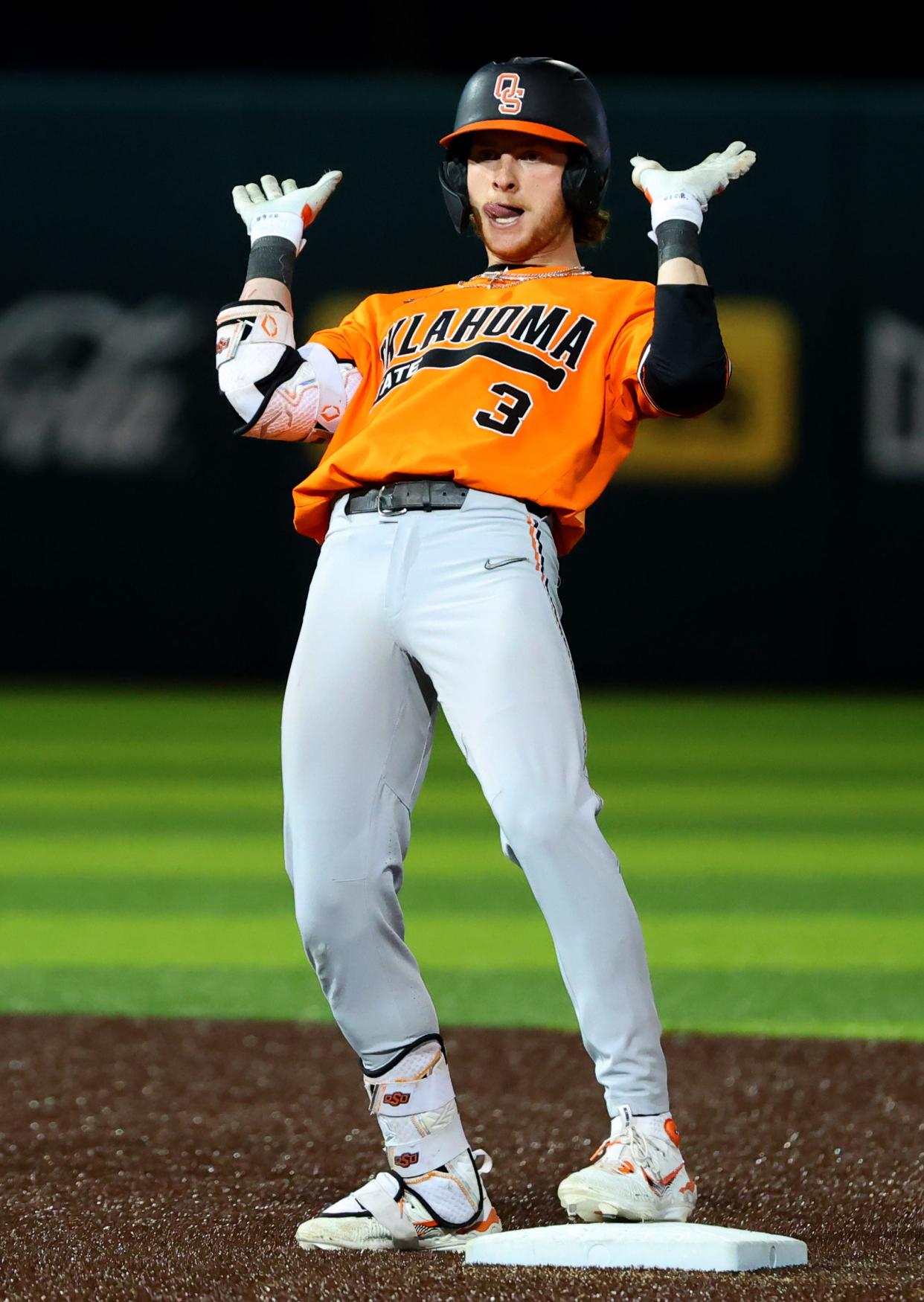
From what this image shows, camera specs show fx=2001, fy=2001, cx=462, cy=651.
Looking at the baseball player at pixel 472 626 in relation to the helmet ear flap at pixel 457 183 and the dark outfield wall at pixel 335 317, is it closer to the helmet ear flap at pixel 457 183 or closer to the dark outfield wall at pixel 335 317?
the helmet ear flap at pixel 457 183

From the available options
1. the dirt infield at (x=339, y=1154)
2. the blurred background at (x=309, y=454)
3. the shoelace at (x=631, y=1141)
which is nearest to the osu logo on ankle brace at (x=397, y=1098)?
the dirt infield at (x=339, y=1154)

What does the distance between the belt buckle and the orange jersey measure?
19 millimetres

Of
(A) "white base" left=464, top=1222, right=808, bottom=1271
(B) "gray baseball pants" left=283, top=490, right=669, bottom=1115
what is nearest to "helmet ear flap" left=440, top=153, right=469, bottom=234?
(B) "gray baseball pants" left=283, top=490, right=669, bottom=1115

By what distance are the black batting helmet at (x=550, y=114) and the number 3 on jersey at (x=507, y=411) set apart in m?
0.46

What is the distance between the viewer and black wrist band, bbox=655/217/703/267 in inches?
132

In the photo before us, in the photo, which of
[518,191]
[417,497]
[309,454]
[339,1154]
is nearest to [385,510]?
[417,497]

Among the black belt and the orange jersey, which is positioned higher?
the orange jersey

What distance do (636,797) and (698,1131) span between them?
5578 millimetres

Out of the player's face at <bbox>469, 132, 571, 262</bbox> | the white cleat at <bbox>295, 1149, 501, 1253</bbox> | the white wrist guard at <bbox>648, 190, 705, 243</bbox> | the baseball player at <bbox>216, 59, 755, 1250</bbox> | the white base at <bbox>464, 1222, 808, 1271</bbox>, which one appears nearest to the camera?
the white base at <bbox>464, 1222, 808, 1271</bbox>

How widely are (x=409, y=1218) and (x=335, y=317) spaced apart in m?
12.2

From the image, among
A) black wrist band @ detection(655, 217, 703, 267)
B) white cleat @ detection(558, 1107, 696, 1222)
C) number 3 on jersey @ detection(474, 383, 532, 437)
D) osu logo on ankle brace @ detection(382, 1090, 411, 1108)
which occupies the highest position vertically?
black wrist band @ detection(655, 217, 703, 267)

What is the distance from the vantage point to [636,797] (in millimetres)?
9844

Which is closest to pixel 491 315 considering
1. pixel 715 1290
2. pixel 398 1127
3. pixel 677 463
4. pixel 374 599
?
pixel 374 599

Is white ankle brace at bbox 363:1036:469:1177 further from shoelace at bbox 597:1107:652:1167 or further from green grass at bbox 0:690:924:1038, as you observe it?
green grass at bbox 0:690:924:1038
